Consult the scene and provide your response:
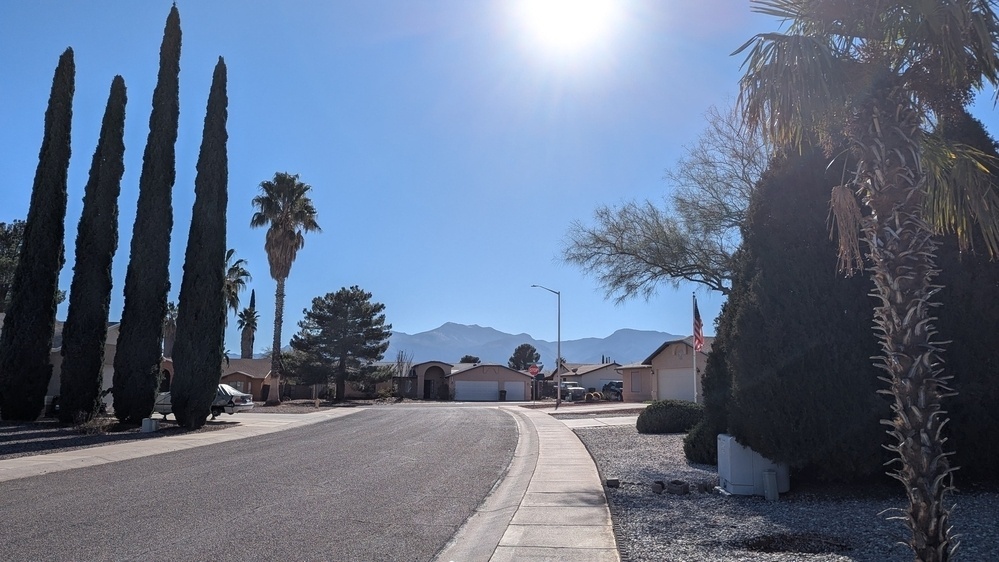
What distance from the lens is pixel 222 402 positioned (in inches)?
1209

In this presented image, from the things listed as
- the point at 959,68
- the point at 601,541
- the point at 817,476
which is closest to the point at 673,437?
the point at 817,476

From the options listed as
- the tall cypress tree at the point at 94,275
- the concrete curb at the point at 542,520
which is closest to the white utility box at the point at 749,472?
the concrete curb at the point at 542,520

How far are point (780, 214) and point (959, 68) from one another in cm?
518

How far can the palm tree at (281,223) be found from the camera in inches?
1774

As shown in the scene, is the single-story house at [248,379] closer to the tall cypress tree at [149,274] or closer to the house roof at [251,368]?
the house roof at [251,368]

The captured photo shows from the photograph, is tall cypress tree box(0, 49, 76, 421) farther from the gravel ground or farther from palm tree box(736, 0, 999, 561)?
palm tree box(736, 0, 999, 561)

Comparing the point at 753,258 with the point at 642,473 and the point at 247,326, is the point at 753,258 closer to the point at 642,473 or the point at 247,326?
the point at 642,473

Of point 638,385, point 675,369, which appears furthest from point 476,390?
point 675,369

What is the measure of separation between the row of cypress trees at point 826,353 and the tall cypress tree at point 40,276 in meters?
24.2

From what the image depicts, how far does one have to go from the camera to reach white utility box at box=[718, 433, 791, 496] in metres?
10.5

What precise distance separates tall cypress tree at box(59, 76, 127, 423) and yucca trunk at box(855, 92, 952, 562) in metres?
25.6

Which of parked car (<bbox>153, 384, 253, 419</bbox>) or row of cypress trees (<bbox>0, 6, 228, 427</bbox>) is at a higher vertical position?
row of cypress trees (<bbox>0, 6, 228, 427</bbox>)

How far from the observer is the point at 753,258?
1139 centimetres

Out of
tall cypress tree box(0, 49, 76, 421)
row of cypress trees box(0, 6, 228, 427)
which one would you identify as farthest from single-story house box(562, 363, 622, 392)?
tall cypress tree box(0, 49, 76, 421)
